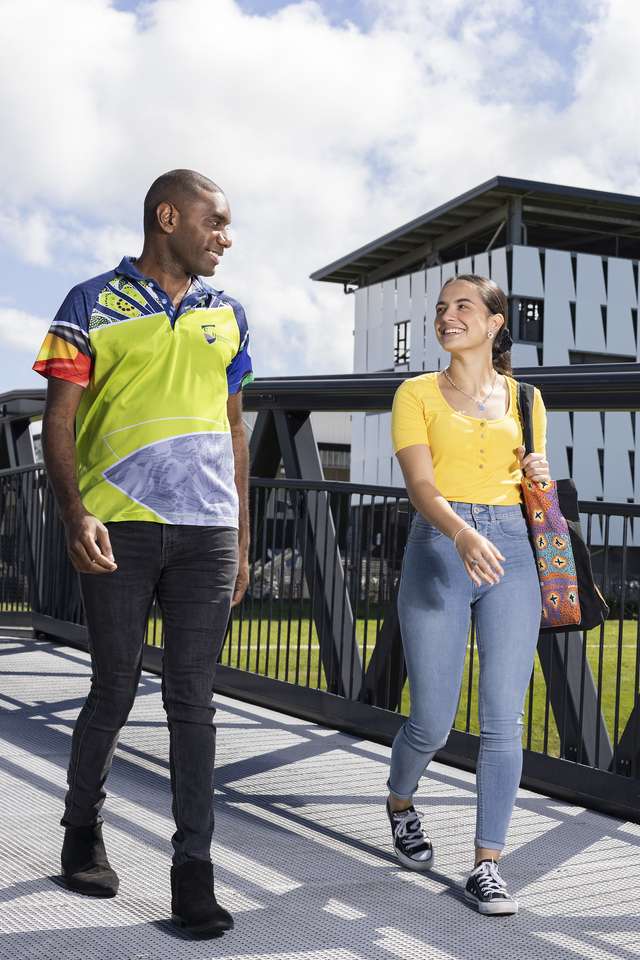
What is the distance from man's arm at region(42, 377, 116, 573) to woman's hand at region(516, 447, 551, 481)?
3.85 feet

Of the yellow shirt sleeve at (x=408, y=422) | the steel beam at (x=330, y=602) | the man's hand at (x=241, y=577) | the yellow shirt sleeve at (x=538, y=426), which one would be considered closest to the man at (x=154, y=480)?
the man's hand at (x=241, y=577)

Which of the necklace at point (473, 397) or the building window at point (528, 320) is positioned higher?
the building window at point (528, 320)

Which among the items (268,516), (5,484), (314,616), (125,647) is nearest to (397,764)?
(125,647)

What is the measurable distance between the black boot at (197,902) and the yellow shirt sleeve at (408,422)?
3.92 feet

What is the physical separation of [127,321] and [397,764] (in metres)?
1.51

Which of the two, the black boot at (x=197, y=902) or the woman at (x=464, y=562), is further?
the woman at (x=464, y=562)

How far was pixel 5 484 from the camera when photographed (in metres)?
8.20

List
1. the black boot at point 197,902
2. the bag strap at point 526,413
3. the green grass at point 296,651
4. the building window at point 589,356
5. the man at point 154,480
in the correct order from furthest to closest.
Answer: the building window at point 589,356 → the green grass at point 296,651 → the bag strap at point 526,413 → the man at point 154,480 → the black boot at point 197,902

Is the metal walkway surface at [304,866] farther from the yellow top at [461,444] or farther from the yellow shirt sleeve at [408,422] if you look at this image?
the yellow shirt sleeve at [408,422]

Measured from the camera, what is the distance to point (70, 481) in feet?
9.21

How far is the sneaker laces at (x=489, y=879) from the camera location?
2.97m

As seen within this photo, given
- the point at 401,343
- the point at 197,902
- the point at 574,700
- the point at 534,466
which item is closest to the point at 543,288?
the point at 401,343

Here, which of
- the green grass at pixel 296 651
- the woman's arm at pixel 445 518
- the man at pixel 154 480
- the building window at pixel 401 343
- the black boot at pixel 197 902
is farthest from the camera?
the building window at pixel 401 343

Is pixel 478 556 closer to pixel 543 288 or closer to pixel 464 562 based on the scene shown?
pixel 464 562
